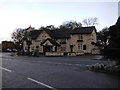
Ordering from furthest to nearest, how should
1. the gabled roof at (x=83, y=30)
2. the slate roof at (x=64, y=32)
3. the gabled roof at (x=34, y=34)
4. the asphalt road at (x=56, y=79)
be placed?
the gabled roof at (x=34, y=34), the slate roof at (x=64, y=32), the gabled roof at (x=83, y=30), the asphalt road at (x=56, y=79)

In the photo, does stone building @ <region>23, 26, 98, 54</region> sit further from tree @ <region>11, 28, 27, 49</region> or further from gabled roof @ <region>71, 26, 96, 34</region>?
tree @ <region>11, 28, 27, 49</region>

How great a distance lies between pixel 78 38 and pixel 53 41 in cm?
783

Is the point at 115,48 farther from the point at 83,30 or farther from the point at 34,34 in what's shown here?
the point at 34,34

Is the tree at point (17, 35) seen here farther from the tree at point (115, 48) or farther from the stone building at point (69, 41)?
the tree at point (115, 48)

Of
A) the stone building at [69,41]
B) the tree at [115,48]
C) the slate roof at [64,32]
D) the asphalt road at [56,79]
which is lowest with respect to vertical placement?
the asphalt road at [56,79]

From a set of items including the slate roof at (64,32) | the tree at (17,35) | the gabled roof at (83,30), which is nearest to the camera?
the gabled roof at (83,30)

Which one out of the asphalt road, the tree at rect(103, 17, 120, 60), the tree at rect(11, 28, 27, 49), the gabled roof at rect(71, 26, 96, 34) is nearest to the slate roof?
the gabled roof at rect(71, 26, 96, 34)

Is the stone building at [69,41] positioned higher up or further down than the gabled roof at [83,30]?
further down

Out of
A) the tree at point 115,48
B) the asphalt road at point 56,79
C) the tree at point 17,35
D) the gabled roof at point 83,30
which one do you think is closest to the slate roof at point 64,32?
the gabled roof at point 83,30

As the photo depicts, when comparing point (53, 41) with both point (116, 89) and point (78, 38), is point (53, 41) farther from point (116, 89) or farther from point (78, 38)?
point (116, 89)

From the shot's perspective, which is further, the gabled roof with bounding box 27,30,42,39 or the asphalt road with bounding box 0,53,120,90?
the gabled roof with bounding box 27,30,42,39

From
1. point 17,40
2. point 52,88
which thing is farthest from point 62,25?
point 52,88

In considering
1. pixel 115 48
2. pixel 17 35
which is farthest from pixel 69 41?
pixel 115 48

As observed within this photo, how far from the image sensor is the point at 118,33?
14.2 m
